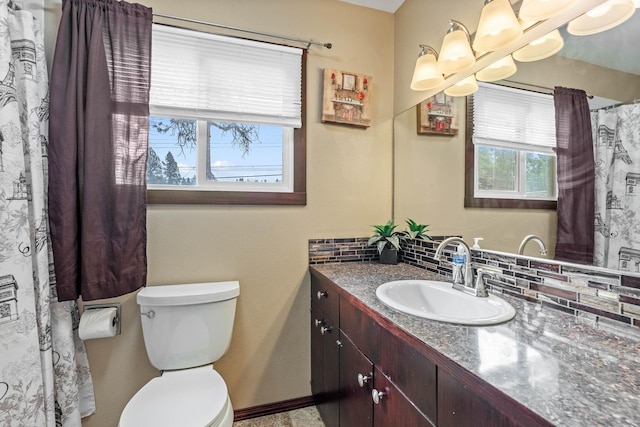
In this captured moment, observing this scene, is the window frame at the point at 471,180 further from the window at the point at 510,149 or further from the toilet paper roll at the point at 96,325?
the toilet paper roll at the point at 96,325

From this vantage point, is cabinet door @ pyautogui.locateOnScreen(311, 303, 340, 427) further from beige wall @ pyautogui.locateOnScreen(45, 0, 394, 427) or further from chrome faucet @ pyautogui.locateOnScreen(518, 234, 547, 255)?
chrome faucet @ pyautogui.locateOnScreen(518, 234, 547, 255)

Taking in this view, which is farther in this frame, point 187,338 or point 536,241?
point 187,338

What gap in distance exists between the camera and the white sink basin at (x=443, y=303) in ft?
2.90

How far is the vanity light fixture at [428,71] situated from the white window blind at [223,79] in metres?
0.68

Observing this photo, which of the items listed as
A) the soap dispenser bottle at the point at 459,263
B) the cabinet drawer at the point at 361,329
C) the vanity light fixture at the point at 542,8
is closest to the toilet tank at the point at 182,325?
the cabinet drawer at the point at 361,329

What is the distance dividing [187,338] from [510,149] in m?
A: 1.67

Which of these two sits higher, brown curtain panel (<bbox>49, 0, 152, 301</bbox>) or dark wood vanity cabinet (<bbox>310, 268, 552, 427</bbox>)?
brown curtain panel (<bbox>49, 0, 152, 301</bbox>)

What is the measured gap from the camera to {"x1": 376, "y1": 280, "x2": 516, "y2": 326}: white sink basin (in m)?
0.88

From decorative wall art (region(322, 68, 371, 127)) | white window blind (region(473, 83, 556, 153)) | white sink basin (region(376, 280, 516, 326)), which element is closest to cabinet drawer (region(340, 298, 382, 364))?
white sink basin (region(376, 280, 516, 326))

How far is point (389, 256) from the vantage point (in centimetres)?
178

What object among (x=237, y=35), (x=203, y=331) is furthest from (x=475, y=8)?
(x=203, y=331)

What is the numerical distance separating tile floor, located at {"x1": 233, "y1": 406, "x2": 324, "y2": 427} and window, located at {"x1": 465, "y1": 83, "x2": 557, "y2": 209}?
1469 millimetres

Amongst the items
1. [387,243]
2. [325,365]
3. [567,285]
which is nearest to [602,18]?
[567,285]

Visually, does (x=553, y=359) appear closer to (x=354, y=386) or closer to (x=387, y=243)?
(x=354, y=386)
